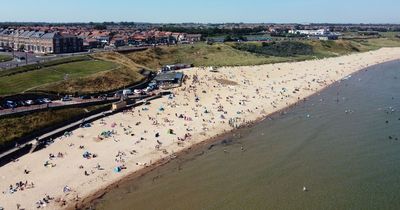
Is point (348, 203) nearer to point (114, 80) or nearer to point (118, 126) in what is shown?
point (118, 126)

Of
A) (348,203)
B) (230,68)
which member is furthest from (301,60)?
(348,203)

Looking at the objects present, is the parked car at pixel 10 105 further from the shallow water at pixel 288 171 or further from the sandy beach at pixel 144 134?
the shallow water at pixel 288 171

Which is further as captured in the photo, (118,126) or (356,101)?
(356,101)

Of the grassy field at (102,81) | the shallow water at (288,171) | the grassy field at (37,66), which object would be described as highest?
the grassy field at (37,66)

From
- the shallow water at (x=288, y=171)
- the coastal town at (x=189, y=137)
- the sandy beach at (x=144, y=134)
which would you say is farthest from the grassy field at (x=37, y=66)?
the shallow water at (x=288, y=171)

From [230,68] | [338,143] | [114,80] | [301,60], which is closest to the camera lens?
[338,143]

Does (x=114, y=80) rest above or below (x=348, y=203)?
above

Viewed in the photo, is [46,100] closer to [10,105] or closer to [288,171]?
[10,105]
